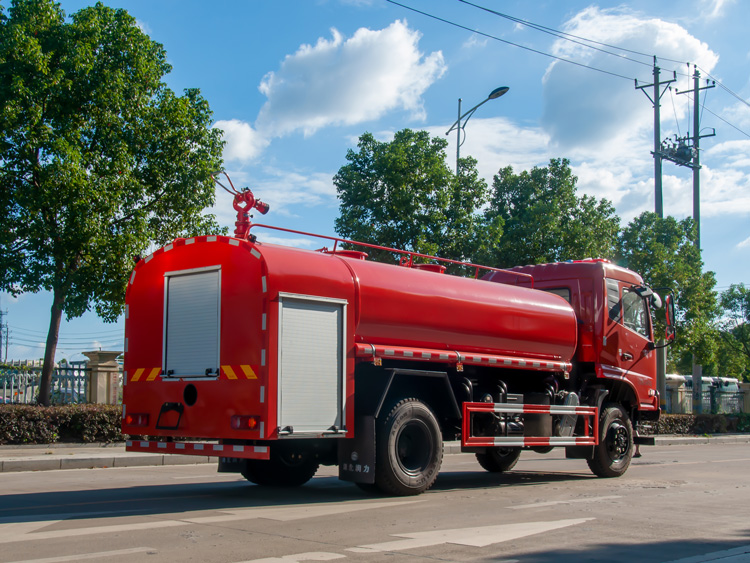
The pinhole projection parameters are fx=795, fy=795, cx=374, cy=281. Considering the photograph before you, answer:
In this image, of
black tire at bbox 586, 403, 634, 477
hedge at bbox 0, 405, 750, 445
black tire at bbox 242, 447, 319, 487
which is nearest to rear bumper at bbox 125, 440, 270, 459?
black tire at bbox 242, 447, 319, 487

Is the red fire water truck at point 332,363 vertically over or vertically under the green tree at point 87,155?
under

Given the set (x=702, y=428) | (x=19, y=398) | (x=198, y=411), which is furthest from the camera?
(x=702, y=428)

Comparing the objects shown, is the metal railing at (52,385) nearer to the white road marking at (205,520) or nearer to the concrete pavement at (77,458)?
the concrete pavement at (77,458)

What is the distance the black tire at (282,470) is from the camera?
1045 centimetres

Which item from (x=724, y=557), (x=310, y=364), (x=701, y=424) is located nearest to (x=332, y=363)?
(x=310, y=364)

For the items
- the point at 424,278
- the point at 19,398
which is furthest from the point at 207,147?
the point at 424,278

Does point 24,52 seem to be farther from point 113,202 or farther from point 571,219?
point 571,219

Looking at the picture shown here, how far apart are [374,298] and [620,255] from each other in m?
26.7

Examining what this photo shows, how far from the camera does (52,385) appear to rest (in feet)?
63.2

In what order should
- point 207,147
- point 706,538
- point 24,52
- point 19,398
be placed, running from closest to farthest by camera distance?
point 706,538 → point 24,52 → point 19,398 → point 207,147

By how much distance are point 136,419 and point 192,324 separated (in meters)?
1.42

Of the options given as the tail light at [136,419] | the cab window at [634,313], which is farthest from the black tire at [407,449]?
the cab window at [634,313]

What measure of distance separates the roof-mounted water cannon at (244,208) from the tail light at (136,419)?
7.94ft

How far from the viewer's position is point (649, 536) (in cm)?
711
